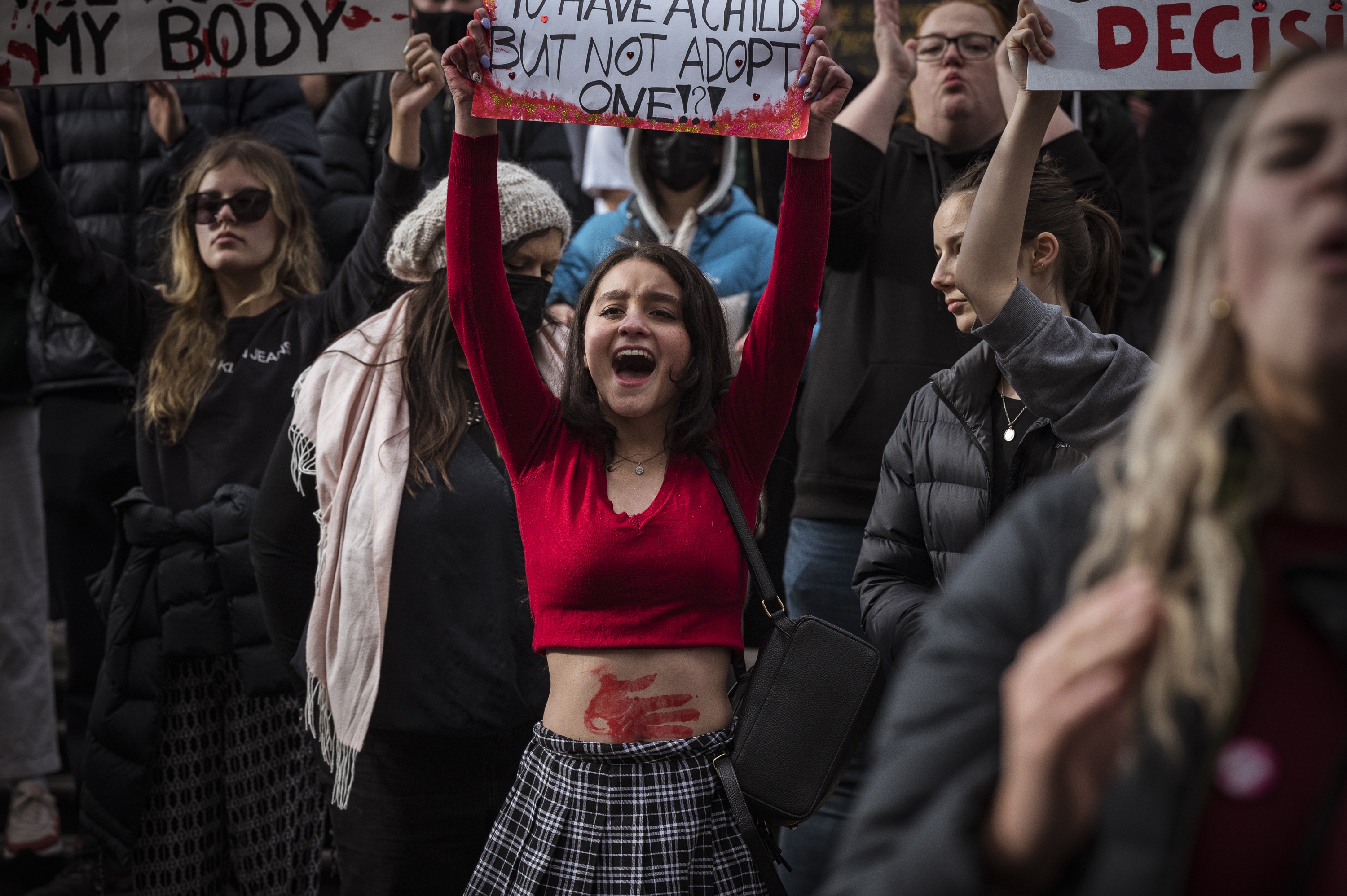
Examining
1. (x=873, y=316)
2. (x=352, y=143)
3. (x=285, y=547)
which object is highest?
(x=352, y=143)

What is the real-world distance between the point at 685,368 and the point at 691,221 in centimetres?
197

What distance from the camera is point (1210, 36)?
2.76 meters

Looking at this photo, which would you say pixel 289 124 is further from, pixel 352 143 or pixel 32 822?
pixel 32 822

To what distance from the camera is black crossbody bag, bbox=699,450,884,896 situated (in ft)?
7.81

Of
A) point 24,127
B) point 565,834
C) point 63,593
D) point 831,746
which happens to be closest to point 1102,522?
point 831,746

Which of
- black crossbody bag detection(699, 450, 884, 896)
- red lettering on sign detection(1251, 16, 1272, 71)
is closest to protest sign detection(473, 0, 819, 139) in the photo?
red lettering on sign detection(1251, 16, 1272, 71)

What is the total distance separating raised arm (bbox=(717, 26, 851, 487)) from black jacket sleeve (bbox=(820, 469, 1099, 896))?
141cm

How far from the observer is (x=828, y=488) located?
11.9 feet

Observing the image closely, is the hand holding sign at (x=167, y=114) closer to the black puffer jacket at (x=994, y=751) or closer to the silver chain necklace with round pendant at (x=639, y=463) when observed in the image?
the silver chain necklace with round pendant at (x=639, y=463)

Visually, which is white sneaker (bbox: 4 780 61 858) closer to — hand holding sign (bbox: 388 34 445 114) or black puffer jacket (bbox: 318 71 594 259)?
black puffer jacket (bbox: 318 71 594 259)

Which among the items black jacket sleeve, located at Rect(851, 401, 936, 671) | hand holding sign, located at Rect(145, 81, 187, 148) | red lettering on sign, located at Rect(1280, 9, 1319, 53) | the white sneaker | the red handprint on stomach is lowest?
the white sneaker

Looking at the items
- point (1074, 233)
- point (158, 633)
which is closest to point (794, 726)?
point (1074, 233)

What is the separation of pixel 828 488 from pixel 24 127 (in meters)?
2.50

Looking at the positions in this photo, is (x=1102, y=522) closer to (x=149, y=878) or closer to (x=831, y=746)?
(x=831, y=746)
